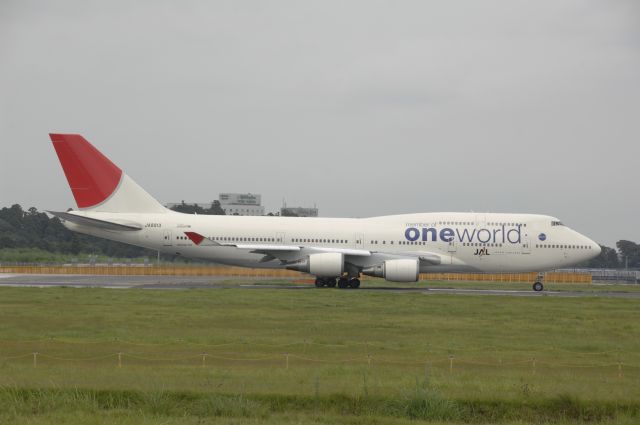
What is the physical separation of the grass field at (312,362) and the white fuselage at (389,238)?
12.9 m

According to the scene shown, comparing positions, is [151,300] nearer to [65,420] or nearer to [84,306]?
[84,306]

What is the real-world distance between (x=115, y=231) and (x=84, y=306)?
16.2 metres

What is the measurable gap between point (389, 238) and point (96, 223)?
16.6 metres

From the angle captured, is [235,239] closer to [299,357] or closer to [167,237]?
[167,237]

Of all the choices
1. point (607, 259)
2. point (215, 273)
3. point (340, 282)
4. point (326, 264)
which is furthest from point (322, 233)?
point (607, 259)

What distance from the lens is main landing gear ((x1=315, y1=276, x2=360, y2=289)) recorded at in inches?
1772

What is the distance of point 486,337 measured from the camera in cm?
2334

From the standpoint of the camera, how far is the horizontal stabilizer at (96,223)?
4431 cm

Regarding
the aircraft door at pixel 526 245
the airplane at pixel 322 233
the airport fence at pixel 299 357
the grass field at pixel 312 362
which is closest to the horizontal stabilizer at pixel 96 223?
the airplane at pixel 322 233

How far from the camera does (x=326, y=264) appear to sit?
141 ft

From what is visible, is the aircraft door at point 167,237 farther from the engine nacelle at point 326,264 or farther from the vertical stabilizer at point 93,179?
the engine nacelle at point 326,264

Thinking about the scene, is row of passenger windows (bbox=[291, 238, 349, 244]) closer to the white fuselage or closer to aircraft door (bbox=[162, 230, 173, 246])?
the white fuselage

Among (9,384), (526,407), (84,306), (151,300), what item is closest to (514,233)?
(151,300)

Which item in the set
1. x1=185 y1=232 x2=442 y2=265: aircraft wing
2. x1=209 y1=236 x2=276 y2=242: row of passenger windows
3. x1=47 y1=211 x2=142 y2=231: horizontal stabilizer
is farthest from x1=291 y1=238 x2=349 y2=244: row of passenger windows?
x1=47 y1=211 x2=142 y2=231: horizontal stabilizer
